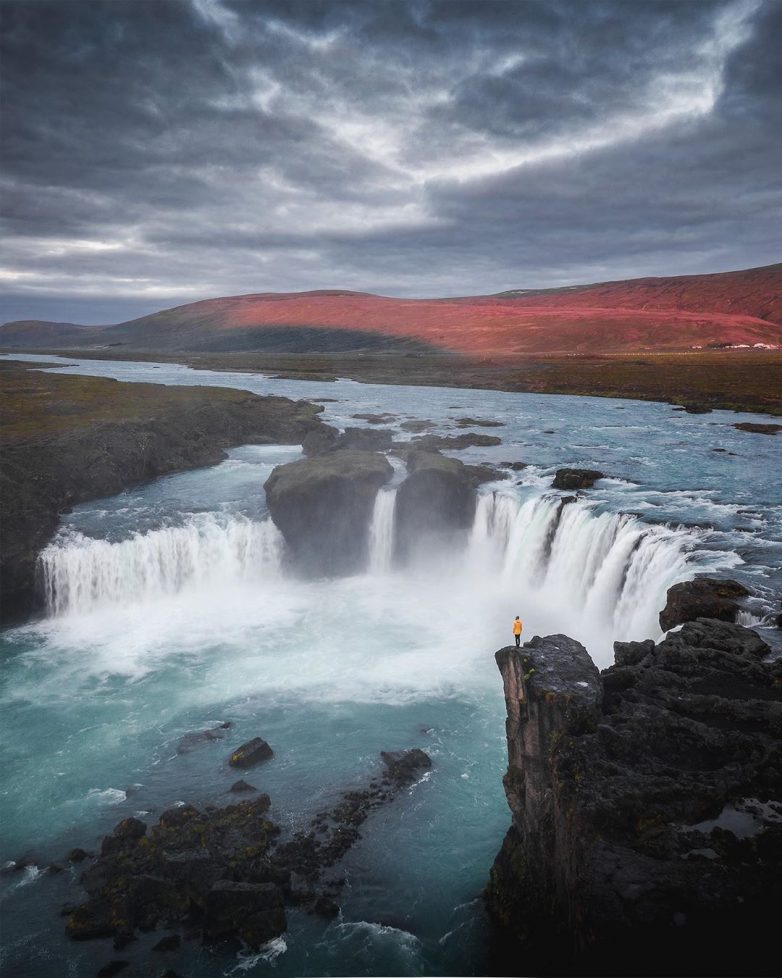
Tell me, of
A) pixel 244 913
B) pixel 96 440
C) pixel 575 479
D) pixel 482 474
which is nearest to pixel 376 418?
pixel 482 474

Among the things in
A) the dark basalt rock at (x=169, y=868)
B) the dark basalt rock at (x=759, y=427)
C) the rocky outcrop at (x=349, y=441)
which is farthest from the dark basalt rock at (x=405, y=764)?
the dark basalt rock at (x=759, y=427)

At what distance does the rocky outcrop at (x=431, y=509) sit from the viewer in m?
34.6

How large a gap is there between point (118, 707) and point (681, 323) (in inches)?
7369

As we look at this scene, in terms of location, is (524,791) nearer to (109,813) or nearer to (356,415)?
(109,813)

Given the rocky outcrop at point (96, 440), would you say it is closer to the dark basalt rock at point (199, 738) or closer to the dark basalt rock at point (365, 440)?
the dark basalt rock at point (365, 440)

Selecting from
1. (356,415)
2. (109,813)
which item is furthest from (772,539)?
(356,415)

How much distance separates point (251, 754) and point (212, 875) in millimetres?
4949

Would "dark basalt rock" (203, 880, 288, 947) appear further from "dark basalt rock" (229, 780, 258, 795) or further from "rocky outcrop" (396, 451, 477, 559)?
"rocky outcrop" (396, 451, 477, 559)

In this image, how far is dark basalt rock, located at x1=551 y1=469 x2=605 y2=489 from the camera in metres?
35.2

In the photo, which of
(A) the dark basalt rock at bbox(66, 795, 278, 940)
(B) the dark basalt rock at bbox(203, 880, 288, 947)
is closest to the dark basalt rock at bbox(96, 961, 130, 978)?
(A) the dark basalt rock at bbox(66, 795, 278, 940)

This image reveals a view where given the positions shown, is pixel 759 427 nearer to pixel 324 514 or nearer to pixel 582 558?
pixel 582 558

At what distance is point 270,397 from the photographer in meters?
68.9

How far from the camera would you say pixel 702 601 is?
19219 mm

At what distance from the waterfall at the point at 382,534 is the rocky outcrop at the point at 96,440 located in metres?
16.3
